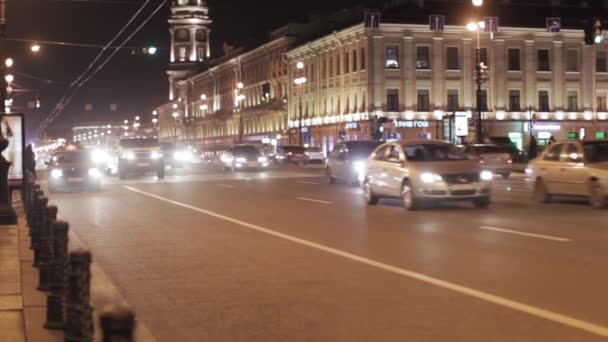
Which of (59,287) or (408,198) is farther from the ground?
(408,198)

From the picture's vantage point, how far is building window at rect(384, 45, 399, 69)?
7362 centimetres

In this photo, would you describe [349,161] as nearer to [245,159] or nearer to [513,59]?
[245,159]

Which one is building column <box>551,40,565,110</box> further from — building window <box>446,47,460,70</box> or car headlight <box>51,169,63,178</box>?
car headlight <box>51,169,63,178</box>

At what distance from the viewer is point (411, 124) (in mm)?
74000

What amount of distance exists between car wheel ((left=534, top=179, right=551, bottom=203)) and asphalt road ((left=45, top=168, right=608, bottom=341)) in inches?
27.2

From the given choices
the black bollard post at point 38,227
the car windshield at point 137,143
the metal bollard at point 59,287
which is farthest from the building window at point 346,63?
the metal bollard at point 59,287

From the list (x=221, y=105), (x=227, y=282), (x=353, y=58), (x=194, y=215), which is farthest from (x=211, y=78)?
(x=227, y=282)

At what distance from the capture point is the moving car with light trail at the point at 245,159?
52406 millimetres

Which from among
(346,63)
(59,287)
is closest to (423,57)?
(346,63)

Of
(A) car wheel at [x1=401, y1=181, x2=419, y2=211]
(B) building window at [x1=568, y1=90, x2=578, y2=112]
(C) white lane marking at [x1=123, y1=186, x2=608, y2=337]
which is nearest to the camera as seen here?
(C) white lane marking at [x1=123, y1=186, x2=608, y2=337]

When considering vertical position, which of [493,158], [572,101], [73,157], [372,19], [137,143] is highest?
[372,19]

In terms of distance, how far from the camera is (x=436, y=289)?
386 inches

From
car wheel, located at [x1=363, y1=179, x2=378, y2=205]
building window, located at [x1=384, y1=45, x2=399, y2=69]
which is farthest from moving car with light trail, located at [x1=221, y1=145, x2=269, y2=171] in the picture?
car wheel, located at [x1=363, y1=179, x2=378, y2=205]

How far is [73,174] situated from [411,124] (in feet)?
147
